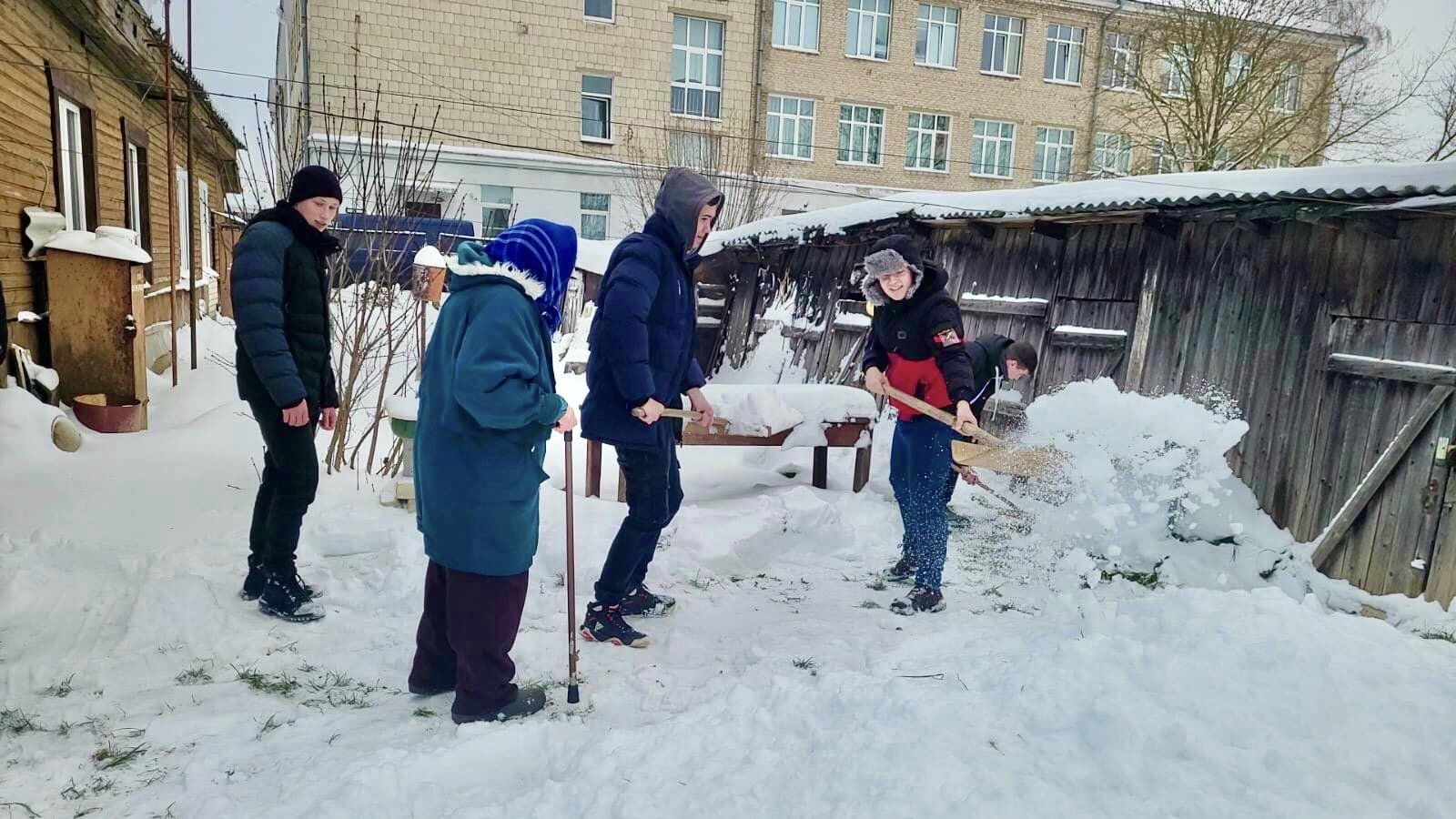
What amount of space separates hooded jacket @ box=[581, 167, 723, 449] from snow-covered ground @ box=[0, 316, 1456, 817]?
0.92 m

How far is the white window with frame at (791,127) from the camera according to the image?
975 inches

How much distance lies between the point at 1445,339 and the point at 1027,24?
2542 cm

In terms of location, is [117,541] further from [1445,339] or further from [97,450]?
[1445,339]

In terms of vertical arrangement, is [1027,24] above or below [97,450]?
above

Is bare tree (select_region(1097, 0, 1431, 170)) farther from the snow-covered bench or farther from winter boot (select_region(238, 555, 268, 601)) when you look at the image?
winter boot (select_region(238, 555, 268, 601))

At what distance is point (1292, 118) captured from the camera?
15961 millimetres

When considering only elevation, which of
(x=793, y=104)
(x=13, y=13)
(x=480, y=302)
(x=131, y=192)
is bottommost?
(x=480, y=302)

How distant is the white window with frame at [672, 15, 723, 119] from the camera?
2416 cm

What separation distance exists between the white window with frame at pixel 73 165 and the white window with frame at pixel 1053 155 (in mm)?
25730

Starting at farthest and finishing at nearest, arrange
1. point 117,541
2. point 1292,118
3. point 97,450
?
point 1292,118 < point 97,450 < point 117,541

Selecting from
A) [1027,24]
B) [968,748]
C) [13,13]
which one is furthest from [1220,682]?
[1027,24]

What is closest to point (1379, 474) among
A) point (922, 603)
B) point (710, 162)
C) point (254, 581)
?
point (922, 603)

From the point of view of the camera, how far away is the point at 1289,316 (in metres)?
5.62

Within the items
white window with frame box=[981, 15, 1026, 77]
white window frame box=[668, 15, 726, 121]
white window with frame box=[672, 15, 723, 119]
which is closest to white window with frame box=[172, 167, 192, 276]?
white window frame box=[668, 15, 726, 121]
